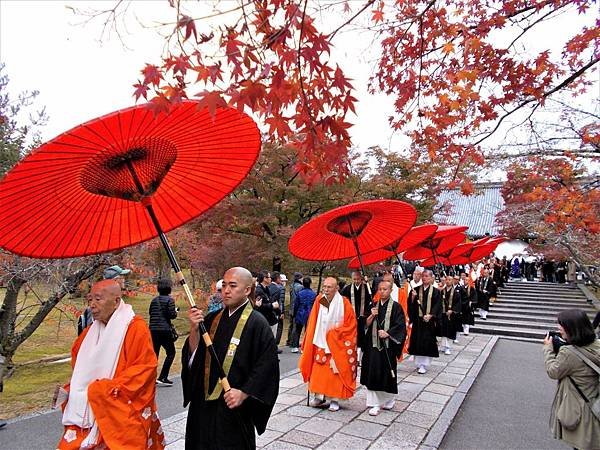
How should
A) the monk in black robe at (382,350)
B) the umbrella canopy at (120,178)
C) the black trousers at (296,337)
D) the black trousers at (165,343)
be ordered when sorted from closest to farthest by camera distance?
the umbrella canopy at (120,178), the monk in black robe at (382,350), the black trousers at (165,343), the black trousers at (296,337)

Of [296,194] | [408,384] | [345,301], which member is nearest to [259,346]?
[345,301]

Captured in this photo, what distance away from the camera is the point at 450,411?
20.4 feet

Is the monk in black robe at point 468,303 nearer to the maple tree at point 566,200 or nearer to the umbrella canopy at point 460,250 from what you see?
the umbrella canopy at point 460,250

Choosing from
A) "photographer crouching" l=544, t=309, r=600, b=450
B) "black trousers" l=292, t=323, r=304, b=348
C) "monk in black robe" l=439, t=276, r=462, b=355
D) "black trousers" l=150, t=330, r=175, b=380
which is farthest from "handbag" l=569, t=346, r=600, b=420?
"black trousers" l=292, t=323, r=304, b=348

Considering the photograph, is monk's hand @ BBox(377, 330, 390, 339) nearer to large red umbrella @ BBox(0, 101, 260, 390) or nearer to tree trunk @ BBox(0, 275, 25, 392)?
large red umbrella @ BBox(0, 101, 260, 390)

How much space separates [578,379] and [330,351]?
10.0 ft

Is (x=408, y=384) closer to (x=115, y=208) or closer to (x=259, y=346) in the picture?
(x=259, y=346)

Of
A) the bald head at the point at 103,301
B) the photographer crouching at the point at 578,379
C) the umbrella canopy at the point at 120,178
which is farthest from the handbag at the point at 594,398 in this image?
the bald head at the point at 103,301

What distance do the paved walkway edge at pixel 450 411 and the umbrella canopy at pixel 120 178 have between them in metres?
3.87

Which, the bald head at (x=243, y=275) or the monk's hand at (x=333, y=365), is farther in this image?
the monk's hand at (x=333, y=365)

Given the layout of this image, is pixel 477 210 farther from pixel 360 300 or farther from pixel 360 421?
pixel 360 421

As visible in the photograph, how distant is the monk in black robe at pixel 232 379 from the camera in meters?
3.11

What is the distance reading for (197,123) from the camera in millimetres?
2814

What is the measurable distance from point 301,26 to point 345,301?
13.6 feet
